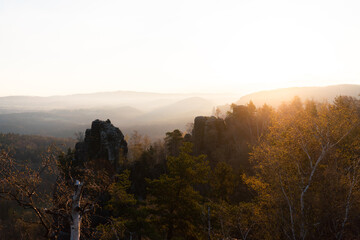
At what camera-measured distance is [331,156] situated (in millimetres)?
15492

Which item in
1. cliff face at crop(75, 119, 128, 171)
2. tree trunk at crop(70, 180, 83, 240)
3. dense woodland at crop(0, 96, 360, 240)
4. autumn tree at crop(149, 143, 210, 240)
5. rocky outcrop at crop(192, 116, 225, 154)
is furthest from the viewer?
rocky outcrop at crop(192, 116, 225, 154)

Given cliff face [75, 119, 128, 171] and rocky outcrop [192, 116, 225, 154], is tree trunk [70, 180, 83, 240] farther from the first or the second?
rocky outcrop [192, 116, 225, 154]

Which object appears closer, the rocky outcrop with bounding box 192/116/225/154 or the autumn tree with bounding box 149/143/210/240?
the autumn tree with bounding box 149/143/210/240

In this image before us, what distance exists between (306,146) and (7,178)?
1728 cm

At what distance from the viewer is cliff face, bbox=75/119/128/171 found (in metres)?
53.7

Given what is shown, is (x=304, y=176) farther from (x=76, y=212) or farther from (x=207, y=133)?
(x=207, y=133)


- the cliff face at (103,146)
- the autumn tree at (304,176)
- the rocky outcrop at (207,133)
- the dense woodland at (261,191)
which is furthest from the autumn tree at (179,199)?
the rocky outcrop at (207,133)

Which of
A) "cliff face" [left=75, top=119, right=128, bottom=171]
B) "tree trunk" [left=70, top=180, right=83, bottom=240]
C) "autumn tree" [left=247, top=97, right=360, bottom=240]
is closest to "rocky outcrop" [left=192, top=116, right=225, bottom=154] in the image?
"cliff face" [left=75, top=119, right=128, bottom=171]

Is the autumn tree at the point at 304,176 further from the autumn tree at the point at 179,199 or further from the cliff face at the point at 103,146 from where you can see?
the cliff face at the point at 103,146

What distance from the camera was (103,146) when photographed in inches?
2126

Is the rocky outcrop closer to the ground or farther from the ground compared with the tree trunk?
closer to the ground

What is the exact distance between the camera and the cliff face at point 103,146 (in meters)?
53.7

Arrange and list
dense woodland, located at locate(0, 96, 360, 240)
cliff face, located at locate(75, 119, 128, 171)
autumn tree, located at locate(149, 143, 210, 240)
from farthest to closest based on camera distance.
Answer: cliff face, located at locate(75, 119, 128, 171) → autumn tree, located at locate(149, 143, 210, 240) → dense woodland, located at locate(0, 96, 360, 240)

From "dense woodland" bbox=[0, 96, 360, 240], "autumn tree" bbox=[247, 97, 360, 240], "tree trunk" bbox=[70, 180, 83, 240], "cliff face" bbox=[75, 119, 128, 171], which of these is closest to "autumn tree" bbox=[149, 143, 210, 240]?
"dense woodland" bbox=[0, 96, 360, 240]
